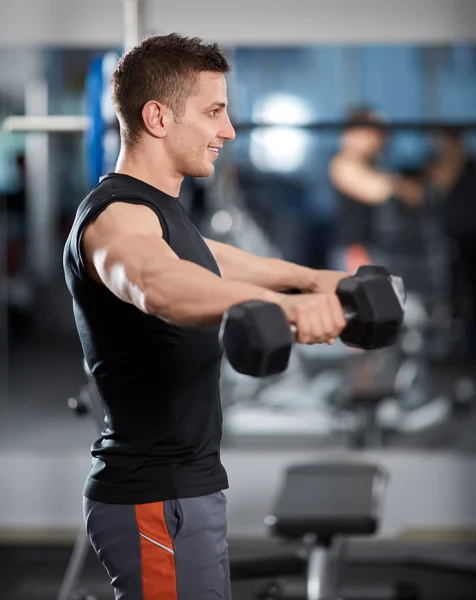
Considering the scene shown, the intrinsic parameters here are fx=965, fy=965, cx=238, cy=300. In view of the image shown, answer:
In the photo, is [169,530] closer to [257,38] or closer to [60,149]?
[257,38]

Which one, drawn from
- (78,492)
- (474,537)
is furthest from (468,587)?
(78,492)

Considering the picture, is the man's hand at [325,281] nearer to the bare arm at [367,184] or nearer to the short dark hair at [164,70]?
the short dark hair at [164,70]

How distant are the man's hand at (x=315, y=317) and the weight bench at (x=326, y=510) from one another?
1.46 meters

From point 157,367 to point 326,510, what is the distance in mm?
1349

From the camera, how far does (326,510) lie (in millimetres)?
2650

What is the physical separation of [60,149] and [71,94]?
5.92 ft

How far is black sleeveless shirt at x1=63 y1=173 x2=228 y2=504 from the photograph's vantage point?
1433mm

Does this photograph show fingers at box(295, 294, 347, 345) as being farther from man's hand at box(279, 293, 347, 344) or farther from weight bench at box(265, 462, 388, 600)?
weight bench at box(265, 462, 388, 600)

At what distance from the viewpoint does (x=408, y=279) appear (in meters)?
4.40

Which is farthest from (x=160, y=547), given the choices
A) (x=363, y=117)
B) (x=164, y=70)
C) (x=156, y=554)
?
(x=363, y=117)

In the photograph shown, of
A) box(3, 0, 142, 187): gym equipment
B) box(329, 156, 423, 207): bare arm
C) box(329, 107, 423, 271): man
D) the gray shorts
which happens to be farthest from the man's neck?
box(329, 156, 423, 207): bare arm

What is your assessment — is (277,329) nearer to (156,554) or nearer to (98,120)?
(156,554)

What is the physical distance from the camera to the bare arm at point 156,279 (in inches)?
48.5

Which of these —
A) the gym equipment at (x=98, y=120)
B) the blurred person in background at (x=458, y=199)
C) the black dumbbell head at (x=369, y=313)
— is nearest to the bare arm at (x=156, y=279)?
the black dumbbell head at (x=369, y=313)
